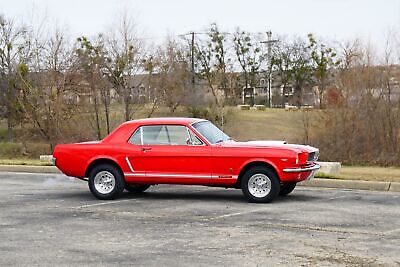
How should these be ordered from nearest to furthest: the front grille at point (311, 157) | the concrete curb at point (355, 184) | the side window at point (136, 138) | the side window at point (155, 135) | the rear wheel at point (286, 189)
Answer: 1. the front grille at point (311, 157)
2. the side window at point (155, 135)
3. the side window at point (136, 138)
4. the rear wheel at point (286, 189)
5. the concrete curb at point (355, 184)

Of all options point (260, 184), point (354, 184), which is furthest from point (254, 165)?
point (354, 184)

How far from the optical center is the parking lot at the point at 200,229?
7.26 meters

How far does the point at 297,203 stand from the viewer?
11.5 metres

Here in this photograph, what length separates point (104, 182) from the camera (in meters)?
12.2

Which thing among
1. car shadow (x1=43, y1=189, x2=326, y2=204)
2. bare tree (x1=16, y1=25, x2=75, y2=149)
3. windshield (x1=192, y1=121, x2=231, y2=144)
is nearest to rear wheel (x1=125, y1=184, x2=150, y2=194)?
car shadow (x1=43, y1=189, x2=326, y2=204)

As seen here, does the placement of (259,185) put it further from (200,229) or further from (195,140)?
(200,229)

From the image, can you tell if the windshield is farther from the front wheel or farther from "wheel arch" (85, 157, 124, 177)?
"wheel arch" (85, 157, 124, 177)

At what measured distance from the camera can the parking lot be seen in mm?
7261

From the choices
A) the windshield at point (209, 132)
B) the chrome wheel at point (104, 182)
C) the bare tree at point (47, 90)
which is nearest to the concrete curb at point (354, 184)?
the windshield at point (209, 132)

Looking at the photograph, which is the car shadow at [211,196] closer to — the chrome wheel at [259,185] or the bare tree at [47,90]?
the chrome wheel at [259,185]

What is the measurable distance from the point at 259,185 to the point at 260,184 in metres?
0.03

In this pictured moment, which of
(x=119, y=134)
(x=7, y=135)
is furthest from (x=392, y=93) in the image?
(x=7, y=135)

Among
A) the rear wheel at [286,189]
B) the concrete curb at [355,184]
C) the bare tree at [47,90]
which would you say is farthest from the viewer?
the bare tree at [47,90]

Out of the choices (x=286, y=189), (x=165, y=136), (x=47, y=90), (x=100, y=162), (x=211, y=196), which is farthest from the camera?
(x=47, y=90)
